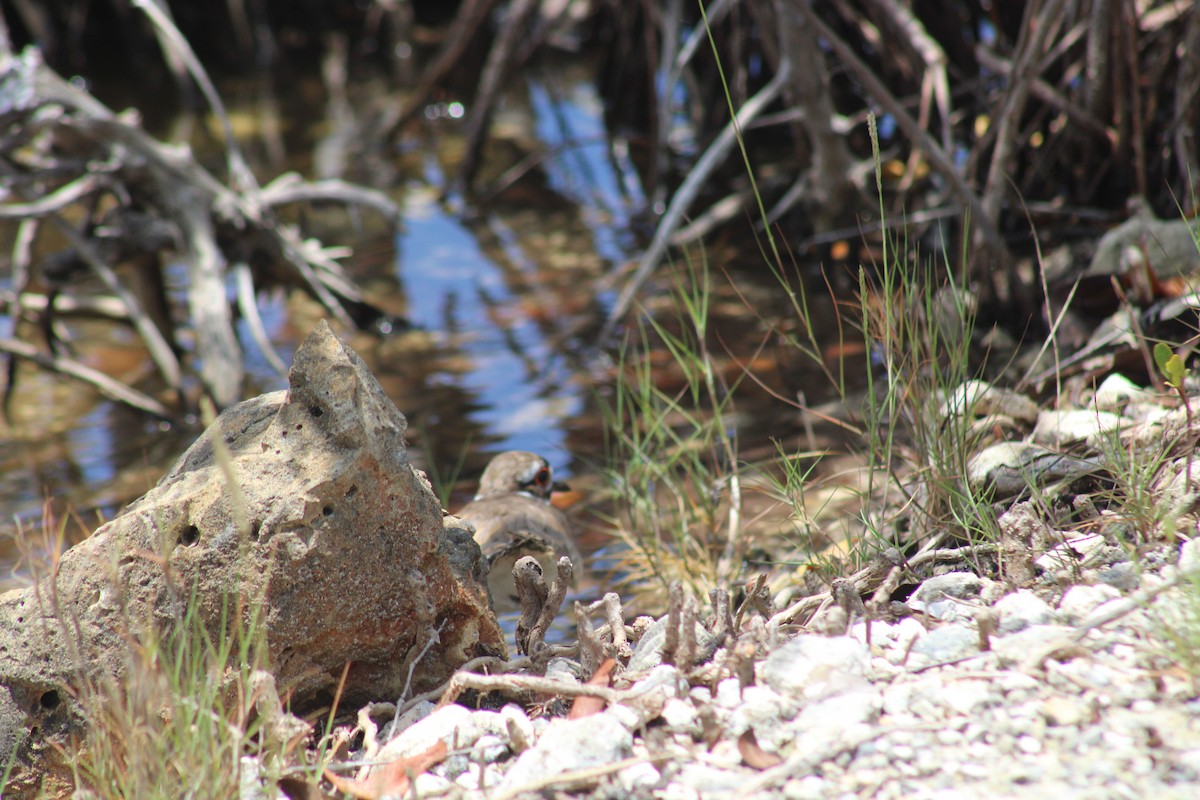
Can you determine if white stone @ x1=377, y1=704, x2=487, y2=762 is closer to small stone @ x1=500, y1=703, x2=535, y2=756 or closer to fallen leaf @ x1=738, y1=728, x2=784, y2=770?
small stone @ x1=500, y1=703, x2=535, y2=756

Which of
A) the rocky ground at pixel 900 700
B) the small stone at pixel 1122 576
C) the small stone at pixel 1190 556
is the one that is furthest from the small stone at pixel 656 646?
the small stone at pixel 1190 556

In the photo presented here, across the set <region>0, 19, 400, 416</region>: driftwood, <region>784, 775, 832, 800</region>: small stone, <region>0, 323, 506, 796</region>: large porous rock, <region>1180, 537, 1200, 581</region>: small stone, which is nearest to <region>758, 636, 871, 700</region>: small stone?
<region>784, 775, 832, 800</region>: small stone

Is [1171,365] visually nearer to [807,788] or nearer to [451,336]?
[807,788]

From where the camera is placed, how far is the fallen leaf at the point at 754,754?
78.6 inches

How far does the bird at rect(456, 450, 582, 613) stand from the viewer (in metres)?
3.64

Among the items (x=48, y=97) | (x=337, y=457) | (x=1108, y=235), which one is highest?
(x=48, y=97)

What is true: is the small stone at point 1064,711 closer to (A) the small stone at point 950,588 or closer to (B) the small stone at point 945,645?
(B) the small stone at point 945,645

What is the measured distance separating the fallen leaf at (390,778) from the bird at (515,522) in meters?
1.12

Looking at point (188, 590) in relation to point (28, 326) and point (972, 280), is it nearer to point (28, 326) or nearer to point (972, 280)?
point (972, 280)

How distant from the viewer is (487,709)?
8.20ft

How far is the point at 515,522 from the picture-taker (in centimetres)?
376

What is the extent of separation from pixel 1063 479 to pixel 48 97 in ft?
14.8

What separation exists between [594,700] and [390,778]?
437mm

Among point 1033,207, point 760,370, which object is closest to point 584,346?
point 760,370
